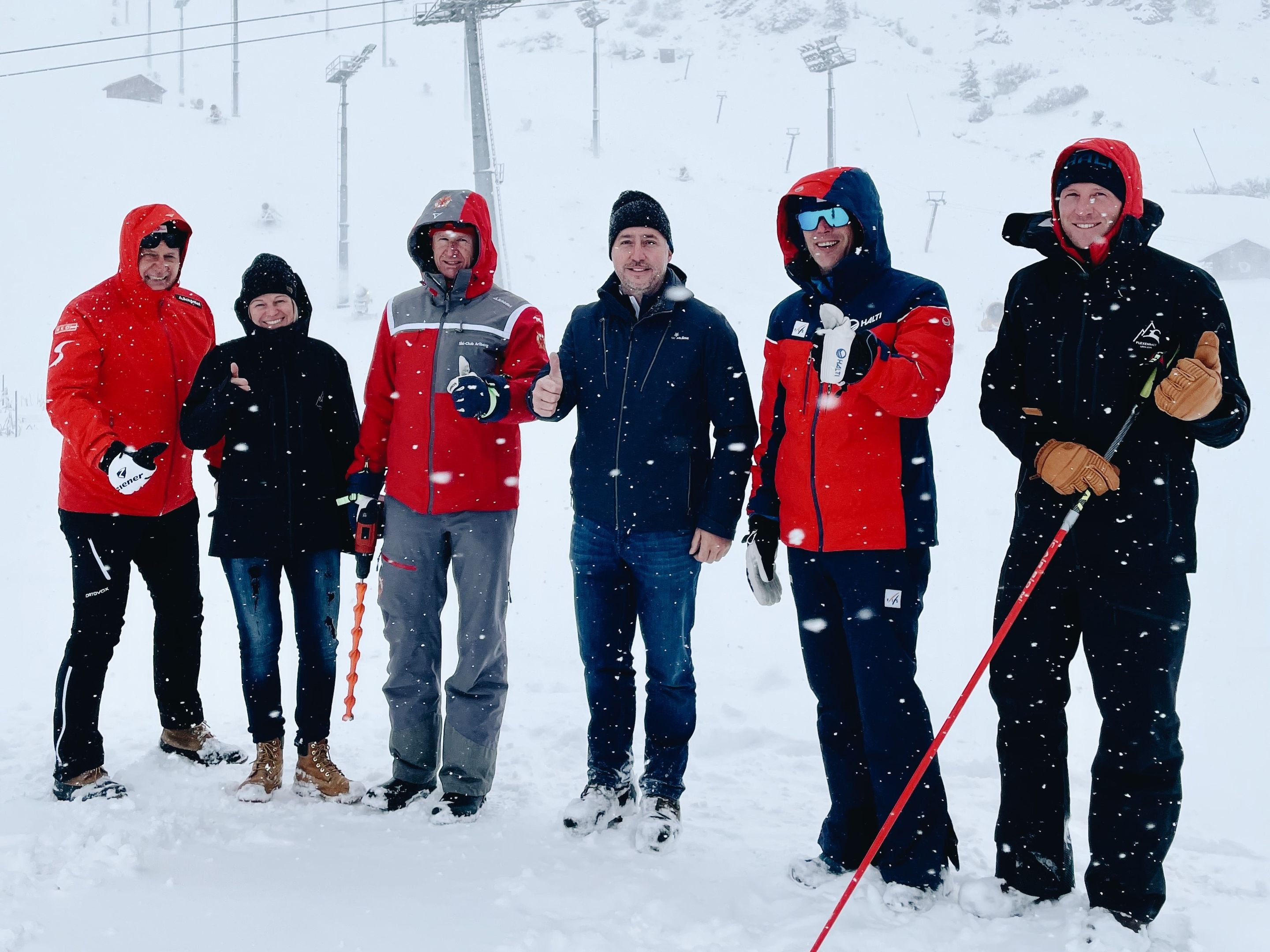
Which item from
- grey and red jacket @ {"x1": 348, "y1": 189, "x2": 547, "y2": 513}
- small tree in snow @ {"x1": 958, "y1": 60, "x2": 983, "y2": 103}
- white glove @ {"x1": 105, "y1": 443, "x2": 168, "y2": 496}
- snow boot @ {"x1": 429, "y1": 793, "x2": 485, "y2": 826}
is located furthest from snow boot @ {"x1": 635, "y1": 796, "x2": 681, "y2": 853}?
small tree in snow @ {"x1": 958, "y1": 60, "x2": 983, "y2": 103}

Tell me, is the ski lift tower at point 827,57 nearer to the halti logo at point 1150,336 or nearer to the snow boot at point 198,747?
the halti logo at point 1150,336

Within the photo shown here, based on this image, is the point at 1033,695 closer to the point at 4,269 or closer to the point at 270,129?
the point at 4,269

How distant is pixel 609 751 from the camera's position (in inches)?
146

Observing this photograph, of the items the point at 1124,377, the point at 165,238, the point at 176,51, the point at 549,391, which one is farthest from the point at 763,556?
the point at 176,51

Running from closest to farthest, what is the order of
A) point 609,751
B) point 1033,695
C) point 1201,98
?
point 1033,695
point 609,751
point 1201,98

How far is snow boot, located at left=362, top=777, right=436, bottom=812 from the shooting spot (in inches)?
148

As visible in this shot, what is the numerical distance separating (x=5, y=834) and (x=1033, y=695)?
3.75 m

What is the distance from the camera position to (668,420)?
3.51 metres

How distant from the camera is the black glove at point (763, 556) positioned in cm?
342

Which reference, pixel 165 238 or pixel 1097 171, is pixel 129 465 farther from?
pixel 1097 171

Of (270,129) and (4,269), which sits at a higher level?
(270,129)

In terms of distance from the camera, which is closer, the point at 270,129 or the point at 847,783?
the point at 847,783

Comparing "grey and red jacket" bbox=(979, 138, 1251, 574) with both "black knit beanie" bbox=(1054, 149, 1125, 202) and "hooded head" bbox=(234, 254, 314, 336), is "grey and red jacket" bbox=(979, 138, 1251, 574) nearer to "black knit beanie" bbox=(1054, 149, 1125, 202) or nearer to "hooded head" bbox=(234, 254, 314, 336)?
"black knit beanie" bbox=(1054, 149, 1125, 202)

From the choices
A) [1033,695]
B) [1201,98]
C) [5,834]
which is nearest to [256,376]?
[5,834]
